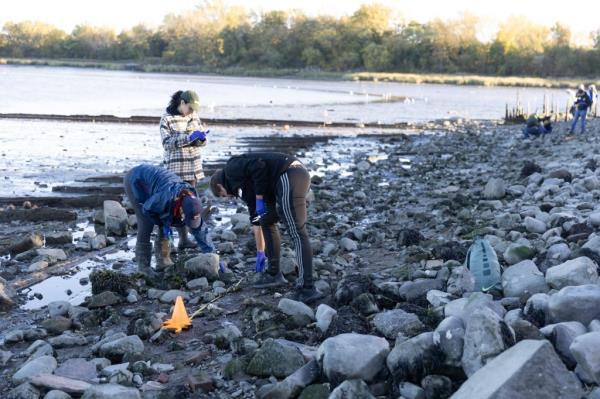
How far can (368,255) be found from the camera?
8.37m

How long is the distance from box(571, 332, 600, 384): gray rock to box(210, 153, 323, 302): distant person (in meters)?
2.79

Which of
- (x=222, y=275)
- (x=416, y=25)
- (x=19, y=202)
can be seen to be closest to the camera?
(x=222, y=275)

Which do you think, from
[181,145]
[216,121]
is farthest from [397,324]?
[216,121]

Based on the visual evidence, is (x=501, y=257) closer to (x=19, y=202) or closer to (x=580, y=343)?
(x=580, y=343)

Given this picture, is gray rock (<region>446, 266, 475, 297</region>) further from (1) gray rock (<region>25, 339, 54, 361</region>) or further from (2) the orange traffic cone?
(1) gray rock (<region>25, 339, 54, 361</region>)

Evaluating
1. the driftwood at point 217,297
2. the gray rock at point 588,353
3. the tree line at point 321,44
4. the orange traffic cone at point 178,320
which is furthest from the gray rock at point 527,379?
the tree line at point 321,44

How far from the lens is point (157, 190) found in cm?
695

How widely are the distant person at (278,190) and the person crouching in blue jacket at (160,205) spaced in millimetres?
502

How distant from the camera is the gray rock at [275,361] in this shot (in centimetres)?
473

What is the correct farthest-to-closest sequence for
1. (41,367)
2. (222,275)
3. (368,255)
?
1. (368,255)
2. (222,275)
3. (41,367)

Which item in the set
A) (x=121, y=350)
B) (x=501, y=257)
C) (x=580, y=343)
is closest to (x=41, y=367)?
(x=121, y=350)

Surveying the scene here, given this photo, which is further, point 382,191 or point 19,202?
point 382,191

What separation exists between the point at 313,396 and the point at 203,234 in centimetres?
329

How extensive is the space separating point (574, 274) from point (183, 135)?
455cm
